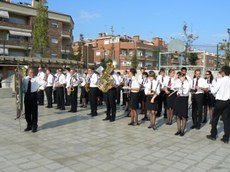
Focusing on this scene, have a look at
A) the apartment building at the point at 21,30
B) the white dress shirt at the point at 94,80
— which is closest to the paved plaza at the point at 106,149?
the white dress shirt at the point at 94,80

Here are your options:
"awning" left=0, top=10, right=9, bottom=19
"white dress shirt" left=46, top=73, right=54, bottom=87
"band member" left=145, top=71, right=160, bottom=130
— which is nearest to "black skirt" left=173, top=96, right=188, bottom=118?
"band member" left=145, top=71, right=160, bottom=130

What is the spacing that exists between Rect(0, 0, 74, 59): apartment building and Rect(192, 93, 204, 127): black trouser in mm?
33597

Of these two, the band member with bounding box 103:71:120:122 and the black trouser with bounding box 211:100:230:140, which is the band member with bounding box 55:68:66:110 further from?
the black trouser with bounding box 211:100:230:140

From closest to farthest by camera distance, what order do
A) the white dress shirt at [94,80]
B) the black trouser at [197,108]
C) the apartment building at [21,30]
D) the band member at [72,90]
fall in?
the black trouser at [197,108] < the white dress shirt at [94,80] < the band member at [72,90] < the apartment building at [21,30]

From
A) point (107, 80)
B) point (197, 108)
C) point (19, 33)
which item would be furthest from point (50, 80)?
point (19, 33)

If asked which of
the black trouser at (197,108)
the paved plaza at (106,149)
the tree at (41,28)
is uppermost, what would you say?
the tree at (41,28)

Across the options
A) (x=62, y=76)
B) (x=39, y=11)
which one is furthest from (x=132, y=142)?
(x=39, y=11)

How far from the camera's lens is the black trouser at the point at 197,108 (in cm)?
909

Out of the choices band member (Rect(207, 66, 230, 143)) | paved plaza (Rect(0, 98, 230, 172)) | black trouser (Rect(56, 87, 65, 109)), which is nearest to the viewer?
paved plaza (Rect(0, 98, 230, 172))

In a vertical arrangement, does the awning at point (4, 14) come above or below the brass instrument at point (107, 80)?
above

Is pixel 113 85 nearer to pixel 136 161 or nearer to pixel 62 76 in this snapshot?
pixel 62 76

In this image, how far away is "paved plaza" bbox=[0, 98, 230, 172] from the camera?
211 inches

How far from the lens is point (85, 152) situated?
20.5 feet

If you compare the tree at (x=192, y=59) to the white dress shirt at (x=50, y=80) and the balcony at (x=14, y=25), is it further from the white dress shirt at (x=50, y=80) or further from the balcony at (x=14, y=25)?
the balcony at (x=14, y=25)
